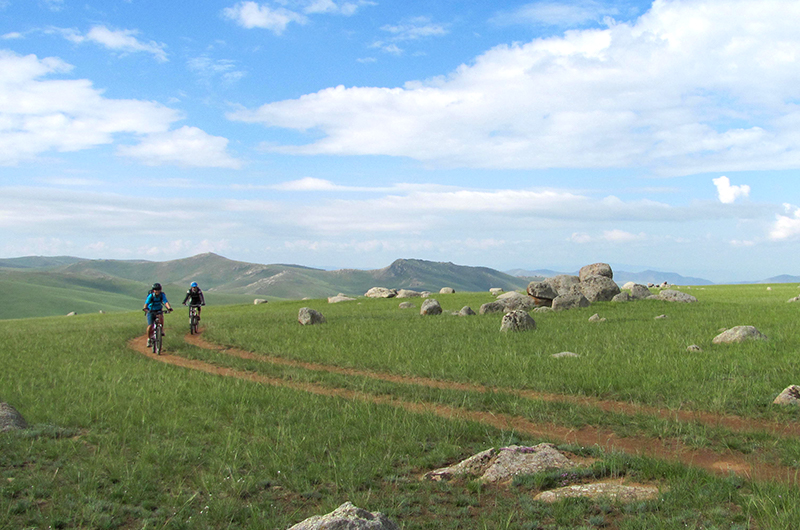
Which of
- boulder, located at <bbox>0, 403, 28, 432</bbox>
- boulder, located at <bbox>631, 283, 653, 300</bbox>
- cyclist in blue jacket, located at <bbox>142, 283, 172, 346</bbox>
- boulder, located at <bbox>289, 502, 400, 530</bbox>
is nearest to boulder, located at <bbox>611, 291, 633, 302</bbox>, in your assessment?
boulder, located at <bbox>631, 283, 653, 300</bbox>

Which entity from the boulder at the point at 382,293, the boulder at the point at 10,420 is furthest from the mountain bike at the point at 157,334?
the boulder at the point at 382,293

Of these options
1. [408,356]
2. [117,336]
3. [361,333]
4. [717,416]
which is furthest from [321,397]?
[117,336]

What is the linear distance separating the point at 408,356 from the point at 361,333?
7.76m

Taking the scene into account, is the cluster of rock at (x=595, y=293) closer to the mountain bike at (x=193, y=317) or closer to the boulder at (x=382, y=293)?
the boulder at (x=382, y=293)

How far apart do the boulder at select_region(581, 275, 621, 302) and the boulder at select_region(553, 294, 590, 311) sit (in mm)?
3118

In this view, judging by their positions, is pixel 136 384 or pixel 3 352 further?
pixel 3 352

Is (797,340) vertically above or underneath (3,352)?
above

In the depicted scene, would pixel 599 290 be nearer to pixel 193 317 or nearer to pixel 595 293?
pixel 595 293

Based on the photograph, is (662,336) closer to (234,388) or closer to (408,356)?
(408,356)

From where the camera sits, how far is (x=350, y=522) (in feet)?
18.0

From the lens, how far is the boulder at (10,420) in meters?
10.7

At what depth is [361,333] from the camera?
27047 millimetres

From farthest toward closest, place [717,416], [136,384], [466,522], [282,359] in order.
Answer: [282,359] → [136,384] → [717,416] → [466,522]

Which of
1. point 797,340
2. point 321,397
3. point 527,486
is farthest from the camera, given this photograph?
point 797,340
